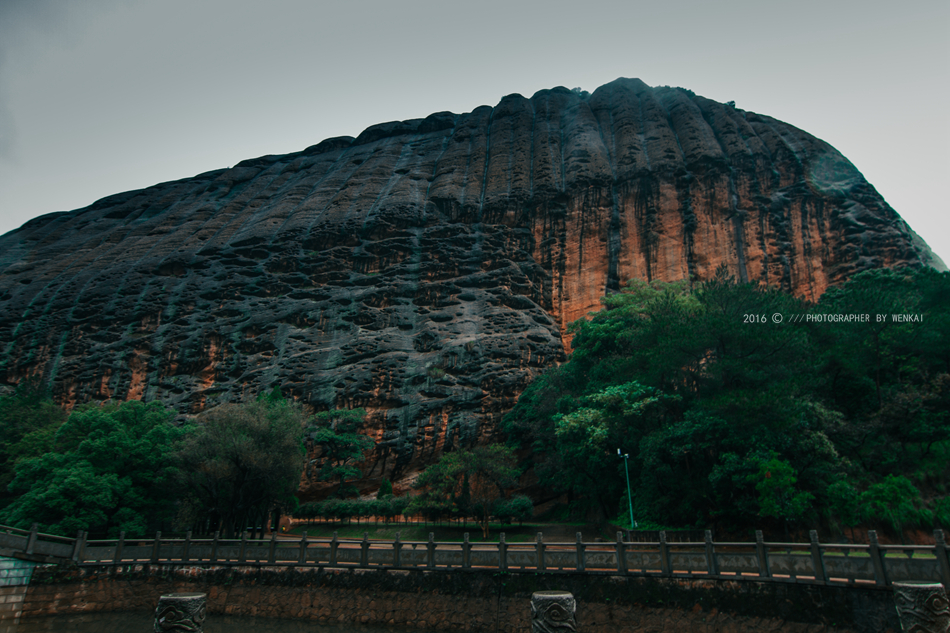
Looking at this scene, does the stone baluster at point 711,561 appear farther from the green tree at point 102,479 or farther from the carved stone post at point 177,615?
the green tree at point 102,479

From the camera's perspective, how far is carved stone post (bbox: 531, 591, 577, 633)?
629 centimetres

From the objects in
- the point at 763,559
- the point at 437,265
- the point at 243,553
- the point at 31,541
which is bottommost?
the point at 243,553

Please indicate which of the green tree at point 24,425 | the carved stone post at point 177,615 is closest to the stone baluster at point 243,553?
the carved stone post at point 177,615

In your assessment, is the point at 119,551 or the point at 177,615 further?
the point at 119,551

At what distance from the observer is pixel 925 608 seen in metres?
7.46

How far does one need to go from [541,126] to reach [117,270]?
38.8 m

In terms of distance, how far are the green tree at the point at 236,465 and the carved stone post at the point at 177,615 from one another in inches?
704

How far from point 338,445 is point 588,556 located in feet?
71.7

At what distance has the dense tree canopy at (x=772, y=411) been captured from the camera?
1731 cm

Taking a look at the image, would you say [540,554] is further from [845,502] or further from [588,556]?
[845,502]

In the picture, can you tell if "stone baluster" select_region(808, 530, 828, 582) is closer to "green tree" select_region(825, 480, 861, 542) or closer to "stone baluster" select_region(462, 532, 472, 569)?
"green tree" select_region(825, 480, 861, 542)

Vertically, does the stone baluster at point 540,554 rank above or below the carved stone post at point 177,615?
below

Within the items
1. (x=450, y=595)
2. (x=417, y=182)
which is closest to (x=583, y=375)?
(x=450, y=595)

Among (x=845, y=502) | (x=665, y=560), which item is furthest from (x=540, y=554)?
(x=845, y=502)
